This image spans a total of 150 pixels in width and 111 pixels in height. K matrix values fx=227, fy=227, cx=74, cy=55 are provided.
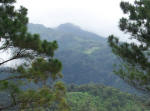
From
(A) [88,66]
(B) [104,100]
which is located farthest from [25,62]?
(A) [88,66]

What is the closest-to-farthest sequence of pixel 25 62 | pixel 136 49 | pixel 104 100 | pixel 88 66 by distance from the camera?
pixel 25 62 → pixel 136 49 → pixel 104 100 → pixel 88 66

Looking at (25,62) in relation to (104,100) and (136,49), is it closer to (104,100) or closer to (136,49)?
(136,49)

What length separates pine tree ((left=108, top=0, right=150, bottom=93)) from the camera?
8109 millimetres

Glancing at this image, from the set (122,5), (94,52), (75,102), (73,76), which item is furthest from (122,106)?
(94,52)

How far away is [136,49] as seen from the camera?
8.45 metres

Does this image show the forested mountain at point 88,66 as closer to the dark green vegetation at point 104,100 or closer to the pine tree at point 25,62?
the dark green vegetation at point 104,100

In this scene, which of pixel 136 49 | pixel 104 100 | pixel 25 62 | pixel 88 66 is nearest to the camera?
pixel 25 62

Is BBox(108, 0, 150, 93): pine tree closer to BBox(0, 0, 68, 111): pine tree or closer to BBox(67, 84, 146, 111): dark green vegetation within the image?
BBox(0, 0, 68, 111): pine tree

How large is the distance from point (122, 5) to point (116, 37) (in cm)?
152

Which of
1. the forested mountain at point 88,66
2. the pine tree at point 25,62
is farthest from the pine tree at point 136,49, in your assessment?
the forested mountain at point 88,66

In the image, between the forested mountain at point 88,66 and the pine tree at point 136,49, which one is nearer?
the pine tree at point 136,49

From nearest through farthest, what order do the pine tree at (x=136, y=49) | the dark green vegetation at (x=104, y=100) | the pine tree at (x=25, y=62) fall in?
the pine tree at (x=25, y=62) → the pine tree at (x=136, y=49) → the dark green vegetation at (x=104, y=100)

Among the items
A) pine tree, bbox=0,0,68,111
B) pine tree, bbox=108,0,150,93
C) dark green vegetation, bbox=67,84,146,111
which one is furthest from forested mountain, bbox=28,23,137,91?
pine tree, bbox=0,0,68,111

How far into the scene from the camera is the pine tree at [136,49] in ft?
26.6
